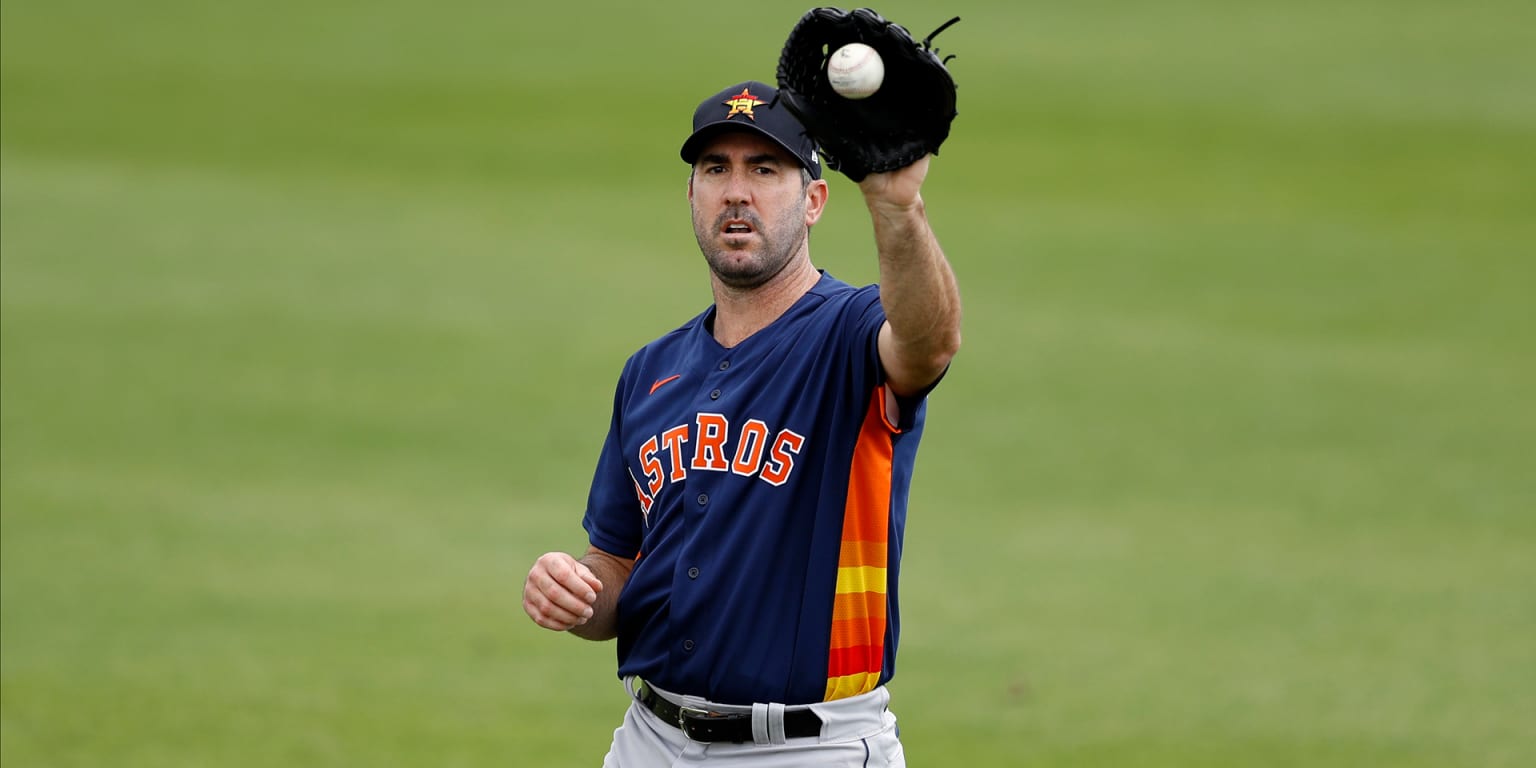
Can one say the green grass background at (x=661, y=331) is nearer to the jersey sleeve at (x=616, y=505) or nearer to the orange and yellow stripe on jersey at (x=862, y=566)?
the jersey sleeve at (x=616, y=505)

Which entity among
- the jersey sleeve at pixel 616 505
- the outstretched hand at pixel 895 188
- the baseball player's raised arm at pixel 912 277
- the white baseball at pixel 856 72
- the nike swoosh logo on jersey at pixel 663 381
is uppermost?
the white baseball at pixel 856 72

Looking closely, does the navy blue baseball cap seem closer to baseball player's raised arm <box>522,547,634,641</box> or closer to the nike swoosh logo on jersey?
the nike swoosh logo on jersey

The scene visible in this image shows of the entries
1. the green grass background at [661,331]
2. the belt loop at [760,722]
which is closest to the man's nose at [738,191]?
the belt loop at [760,722]

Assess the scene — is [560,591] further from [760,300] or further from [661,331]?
[661,331]

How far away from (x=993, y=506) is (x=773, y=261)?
23.1 feet

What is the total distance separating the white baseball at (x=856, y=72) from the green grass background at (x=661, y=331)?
15.9 ft

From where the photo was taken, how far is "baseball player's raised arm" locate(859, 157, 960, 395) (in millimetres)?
3307

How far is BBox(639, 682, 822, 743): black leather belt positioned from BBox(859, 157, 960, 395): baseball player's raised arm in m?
0.91

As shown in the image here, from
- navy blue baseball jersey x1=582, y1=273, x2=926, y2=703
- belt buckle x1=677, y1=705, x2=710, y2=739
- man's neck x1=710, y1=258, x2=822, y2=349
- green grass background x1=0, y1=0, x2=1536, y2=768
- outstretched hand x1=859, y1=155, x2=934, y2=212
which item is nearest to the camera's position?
outstretched hand x1=859, y1=155, x2=934, y2=212

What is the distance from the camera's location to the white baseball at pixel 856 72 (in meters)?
3.32

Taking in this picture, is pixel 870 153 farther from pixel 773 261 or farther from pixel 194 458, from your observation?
pixel 194 458

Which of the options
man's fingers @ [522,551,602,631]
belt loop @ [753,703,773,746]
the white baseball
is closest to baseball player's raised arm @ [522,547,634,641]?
man's fingers @ [522,551,602,631]

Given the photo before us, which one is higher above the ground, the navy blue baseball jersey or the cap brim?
the cap brim

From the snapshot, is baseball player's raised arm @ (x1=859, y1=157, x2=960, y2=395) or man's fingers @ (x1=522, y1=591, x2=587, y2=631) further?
man's fingers @ (x1=522, y1=591, x2=587, y2=631)
